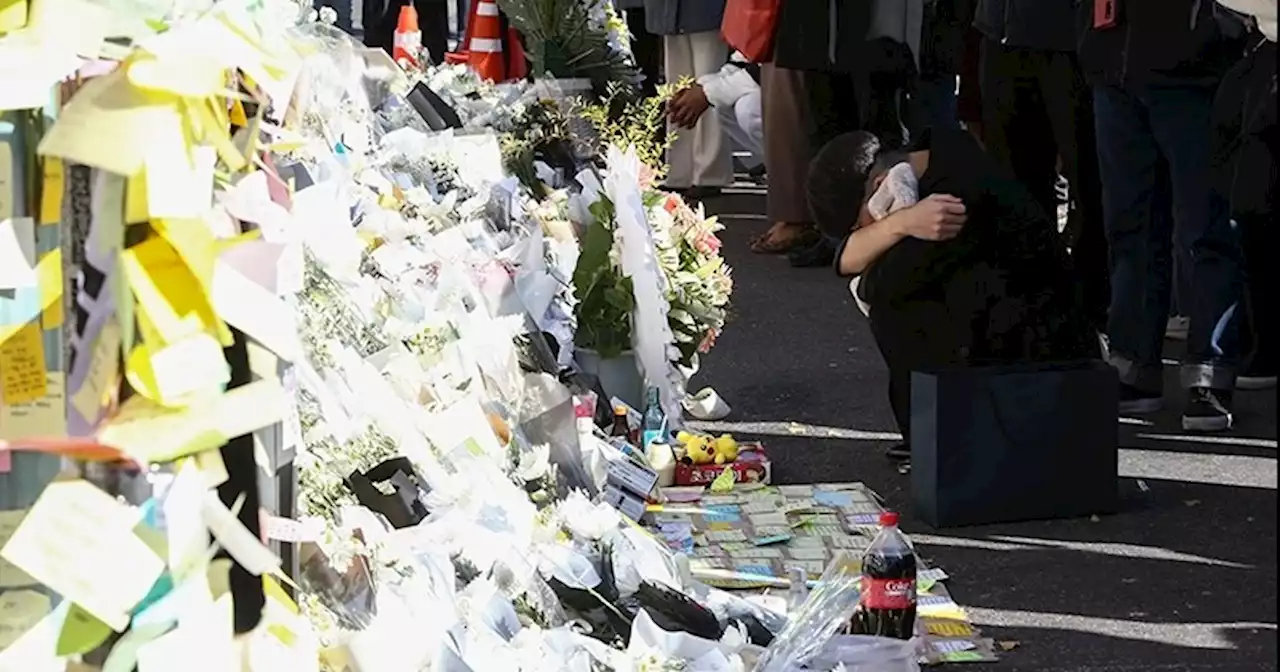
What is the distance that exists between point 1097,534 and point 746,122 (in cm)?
420

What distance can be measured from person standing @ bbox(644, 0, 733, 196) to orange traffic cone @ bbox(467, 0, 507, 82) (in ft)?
3.91

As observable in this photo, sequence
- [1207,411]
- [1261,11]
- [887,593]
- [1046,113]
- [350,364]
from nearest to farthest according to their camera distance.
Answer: [350,364]
[887,593]
[1261,11]
[1207,411]
[1046,113]

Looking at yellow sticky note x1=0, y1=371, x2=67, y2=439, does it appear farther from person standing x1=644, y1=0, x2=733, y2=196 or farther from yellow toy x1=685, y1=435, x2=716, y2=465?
person standing x1=644, y1=0, x2=733, y2=196

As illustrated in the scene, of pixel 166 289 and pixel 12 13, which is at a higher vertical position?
pixel 12 13

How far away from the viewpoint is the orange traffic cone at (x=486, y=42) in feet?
22.7

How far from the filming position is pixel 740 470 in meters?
4.69

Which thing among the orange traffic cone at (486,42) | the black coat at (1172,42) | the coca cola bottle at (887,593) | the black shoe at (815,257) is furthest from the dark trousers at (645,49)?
the coca cola bottle at (887,593)

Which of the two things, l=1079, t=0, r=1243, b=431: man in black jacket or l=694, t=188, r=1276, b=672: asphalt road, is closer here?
l=694, t=188, r=1276, b=672: asphalt road

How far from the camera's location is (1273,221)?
4.70m

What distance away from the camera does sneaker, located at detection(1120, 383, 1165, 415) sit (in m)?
5.29

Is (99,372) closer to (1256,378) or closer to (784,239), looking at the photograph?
(1256,378)

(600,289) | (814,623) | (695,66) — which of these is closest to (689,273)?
(600,289)

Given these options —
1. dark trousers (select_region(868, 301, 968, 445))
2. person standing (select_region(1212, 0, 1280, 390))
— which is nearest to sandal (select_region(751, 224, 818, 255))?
person standing (select_region(1212, 0, 1280, 390))

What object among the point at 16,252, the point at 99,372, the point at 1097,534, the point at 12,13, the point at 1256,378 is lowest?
the point at 1097,534
